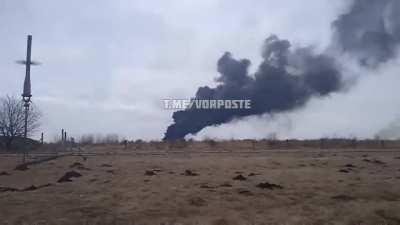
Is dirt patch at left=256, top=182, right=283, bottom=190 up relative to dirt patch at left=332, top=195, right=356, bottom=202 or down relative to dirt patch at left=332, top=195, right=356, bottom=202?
up

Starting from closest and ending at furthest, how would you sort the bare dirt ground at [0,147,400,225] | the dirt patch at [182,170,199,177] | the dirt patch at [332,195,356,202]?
the bare dirt ground at [0,147,400,225] → the dirt patch at [332,195,356,202] → the dirt patch at [182,170,199,177]

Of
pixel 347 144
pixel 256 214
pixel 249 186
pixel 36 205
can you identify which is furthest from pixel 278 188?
pixel 347 144

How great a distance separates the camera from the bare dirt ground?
15.3 m

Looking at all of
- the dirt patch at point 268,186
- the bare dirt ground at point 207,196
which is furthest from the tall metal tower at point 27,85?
the dirt patch at point 268,186

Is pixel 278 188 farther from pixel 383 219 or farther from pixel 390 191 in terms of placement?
pixel 383 219

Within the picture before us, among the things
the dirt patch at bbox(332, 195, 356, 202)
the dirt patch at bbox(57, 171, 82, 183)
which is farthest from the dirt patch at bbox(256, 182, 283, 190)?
the dirt patch at bbox(57, 171, 82, 183)

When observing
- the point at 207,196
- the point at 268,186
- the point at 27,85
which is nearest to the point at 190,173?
the point at 268,186

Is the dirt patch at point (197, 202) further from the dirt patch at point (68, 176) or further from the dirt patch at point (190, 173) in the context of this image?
the dirt patch at point (68, 176)

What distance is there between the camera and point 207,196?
61.4ft

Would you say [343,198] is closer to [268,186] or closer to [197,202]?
[268,186]

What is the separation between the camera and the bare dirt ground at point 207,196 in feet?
50.3

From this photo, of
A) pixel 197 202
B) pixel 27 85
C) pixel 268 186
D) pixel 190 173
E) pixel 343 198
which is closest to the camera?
pixel 197 202

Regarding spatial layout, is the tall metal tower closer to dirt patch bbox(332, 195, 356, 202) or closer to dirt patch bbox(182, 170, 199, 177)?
dirt patch bbox(182, 170, 199, 177)

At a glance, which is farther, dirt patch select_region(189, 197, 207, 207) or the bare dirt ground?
dirt patch select_region(189, 197, 207, 207)
